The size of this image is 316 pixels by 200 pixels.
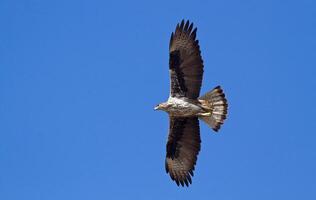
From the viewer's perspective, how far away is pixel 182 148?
1695 centimetres

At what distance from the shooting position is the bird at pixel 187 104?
16.0 m

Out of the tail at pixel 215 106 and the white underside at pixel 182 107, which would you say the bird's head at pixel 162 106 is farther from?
the tail at pixel 215 106

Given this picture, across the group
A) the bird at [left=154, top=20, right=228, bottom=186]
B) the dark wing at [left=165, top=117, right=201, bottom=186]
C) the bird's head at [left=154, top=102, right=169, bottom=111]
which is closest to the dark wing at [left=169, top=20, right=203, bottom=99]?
the bird at [left=154, top=20, right=228, bottom=186]

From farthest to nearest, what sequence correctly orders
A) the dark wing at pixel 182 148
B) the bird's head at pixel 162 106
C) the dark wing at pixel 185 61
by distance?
1. the dark wing at pixel 182 148
2. the bird's head at pixel 162 106
3. the dark wing at pixel 185 61

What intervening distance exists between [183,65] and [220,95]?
1045mm

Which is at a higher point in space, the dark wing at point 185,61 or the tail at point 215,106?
the dark wing at point 185,61

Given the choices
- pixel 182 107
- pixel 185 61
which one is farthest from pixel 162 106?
pixel 185 61

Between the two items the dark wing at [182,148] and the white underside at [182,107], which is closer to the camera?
the white underside at [182,107]

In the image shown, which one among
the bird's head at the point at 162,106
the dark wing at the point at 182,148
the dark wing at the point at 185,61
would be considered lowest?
the dark wing at the point at 182,148

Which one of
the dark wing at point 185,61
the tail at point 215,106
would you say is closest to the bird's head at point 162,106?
the dark wing at point 185,61

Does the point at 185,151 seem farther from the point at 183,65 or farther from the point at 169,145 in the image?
the point at 183,65

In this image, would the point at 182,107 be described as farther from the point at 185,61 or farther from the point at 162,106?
the point at 185,61

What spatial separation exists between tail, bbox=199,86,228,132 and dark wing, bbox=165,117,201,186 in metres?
0.34

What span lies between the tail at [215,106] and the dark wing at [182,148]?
1.12 ft
